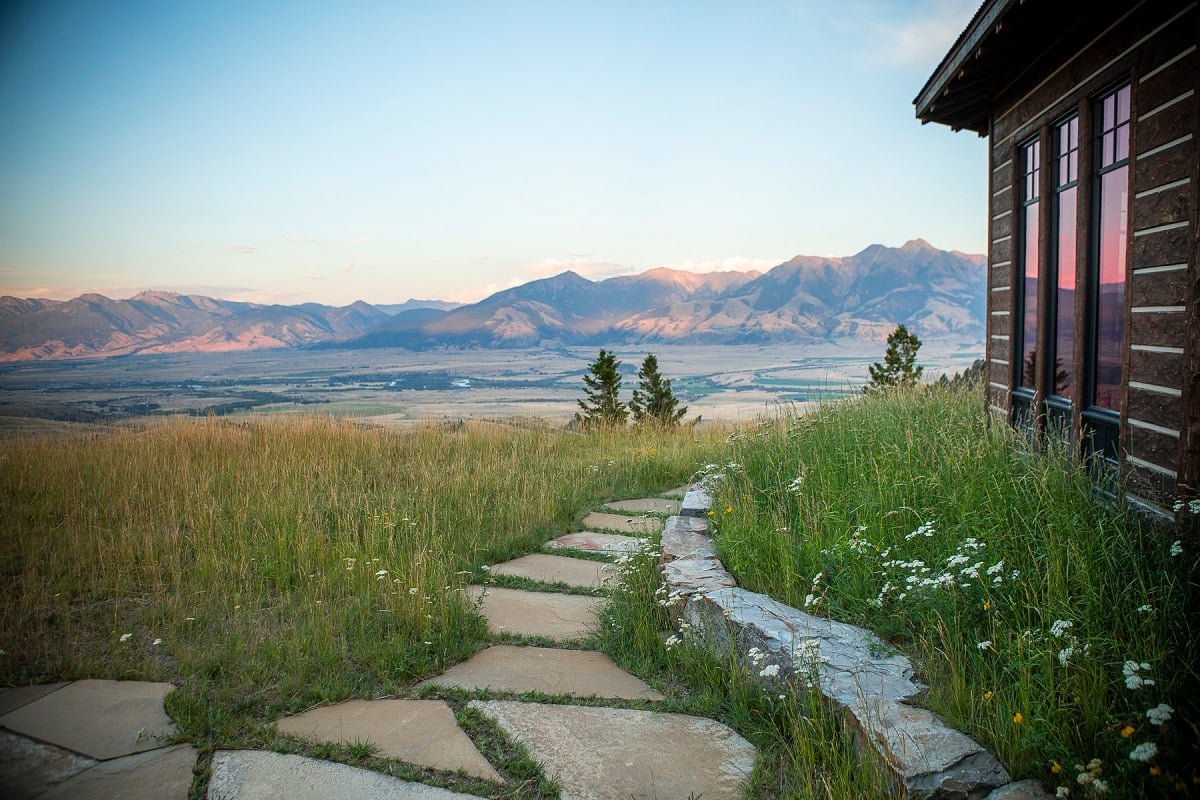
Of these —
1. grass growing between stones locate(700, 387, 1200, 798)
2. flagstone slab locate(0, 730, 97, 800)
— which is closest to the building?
grass growing between stones locate(700, 387, 1200, 798)

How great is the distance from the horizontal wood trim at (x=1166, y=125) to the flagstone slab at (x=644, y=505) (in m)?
4.03

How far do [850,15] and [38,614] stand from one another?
10996 millimetres

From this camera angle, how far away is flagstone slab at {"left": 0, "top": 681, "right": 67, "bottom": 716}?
244 cm

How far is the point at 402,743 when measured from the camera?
226cm

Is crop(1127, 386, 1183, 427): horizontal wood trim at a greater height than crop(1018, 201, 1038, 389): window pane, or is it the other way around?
crop(1018, 201, 1038, 389): window pane

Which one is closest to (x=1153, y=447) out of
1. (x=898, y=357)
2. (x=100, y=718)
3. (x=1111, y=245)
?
(x=1111, y=245)

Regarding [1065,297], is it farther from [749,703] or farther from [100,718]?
[100,718]

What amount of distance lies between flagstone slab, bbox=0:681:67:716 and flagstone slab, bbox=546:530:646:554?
2.87 meters

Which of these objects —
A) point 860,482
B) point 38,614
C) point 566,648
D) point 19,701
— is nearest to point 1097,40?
point 860,482

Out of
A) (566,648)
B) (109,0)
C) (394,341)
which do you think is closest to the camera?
(566,648)

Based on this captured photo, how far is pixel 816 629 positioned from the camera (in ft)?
8.79

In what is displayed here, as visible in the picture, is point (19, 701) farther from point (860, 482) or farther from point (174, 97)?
point (174, 97)

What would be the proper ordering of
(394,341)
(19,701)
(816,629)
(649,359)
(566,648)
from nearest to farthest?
1. (19,701)
2. (816,629)
3. (566,648)
4. (649,359)
5. (394,341)

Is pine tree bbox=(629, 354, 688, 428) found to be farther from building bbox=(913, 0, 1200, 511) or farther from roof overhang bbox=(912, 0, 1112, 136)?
roof overhang bbox=(912, 0, 1112, 136)
